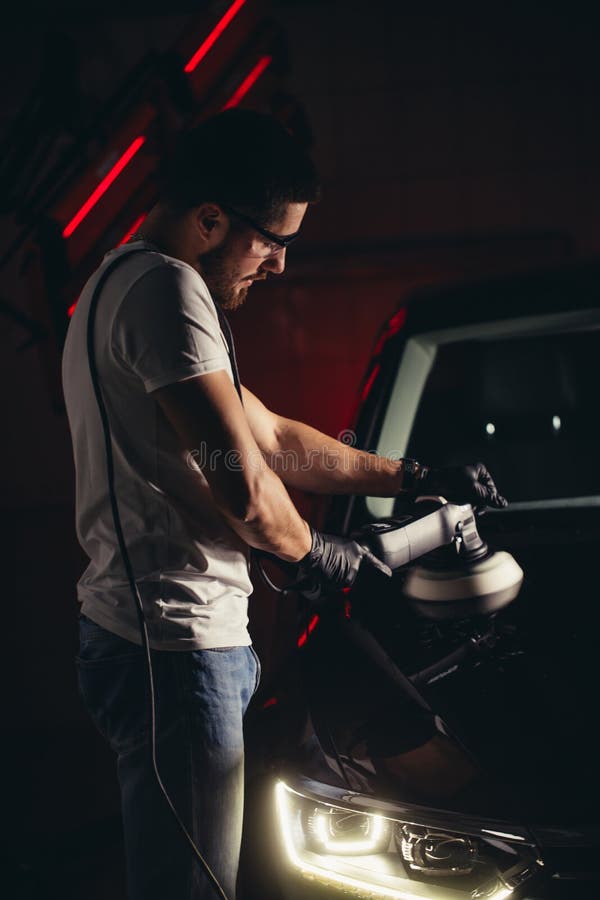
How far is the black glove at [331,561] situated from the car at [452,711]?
47mm

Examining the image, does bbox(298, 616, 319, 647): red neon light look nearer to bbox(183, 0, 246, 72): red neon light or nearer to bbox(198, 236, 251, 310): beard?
bbox(198, 236, 251, 310): beard

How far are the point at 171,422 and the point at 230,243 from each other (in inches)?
14.7

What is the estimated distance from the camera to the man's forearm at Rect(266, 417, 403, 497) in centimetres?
174

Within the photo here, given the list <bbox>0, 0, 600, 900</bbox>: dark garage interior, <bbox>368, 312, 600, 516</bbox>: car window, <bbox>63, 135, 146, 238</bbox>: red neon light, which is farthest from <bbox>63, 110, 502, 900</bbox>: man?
<bbox>0, 0, 600, 900</bbox>: dark garage interior

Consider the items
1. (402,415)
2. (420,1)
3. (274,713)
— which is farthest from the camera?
(420,1)

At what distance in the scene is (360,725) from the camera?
4.39 feet

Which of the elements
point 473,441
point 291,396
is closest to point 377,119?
point 291,396

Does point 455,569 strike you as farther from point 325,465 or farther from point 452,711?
point 325,465

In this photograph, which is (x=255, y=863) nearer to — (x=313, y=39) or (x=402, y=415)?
(x=402, y=415)

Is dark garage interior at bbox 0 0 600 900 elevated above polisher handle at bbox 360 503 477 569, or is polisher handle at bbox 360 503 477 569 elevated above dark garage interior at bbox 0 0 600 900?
dark garage interior at bbox 0 0 600 900

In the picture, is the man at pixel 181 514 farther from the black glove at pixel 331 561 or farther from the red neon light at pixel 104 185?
the red neon light at pixel 104 185

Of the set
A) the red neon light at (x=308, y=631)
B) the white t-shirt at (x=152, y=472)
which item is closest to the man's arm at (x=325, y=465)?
the red neon light at (x=308, y=631)

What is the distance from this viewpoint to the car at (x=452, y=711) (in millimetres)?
1121

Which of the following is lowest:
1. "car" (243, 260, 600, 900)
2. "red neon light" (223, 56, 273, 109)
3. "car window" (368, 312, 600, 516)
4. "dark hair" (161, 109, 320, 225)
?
"car" (243, 260, 600, 900)
